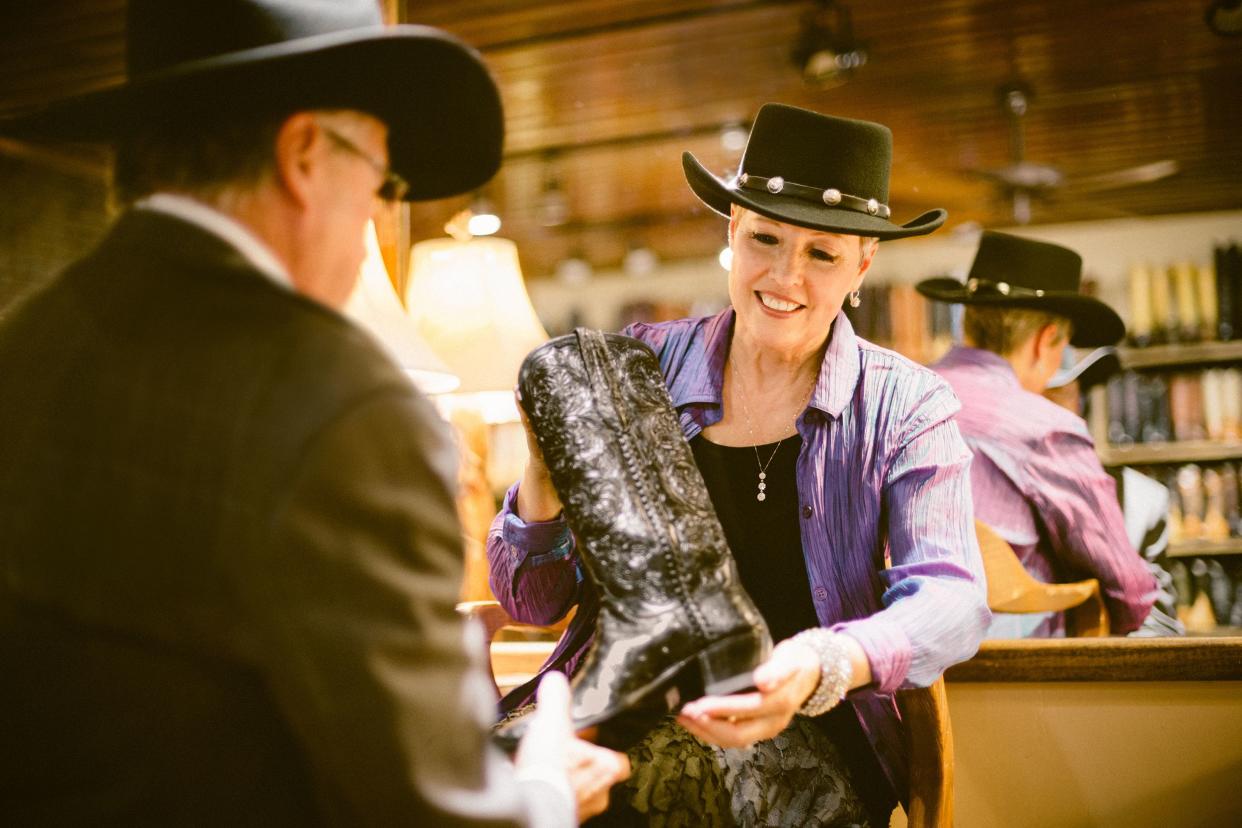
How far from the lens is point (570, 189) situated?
6.43 metres

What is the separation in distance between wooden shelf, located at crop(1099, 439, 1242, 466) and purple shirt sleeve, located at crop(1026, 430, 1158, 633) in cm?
360

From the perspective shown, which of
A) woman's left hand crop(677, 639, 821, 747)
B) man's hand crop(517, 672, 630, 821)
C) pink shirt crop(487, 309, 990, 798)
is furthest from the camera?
pink shirt crop(487, 309, 990, 798)

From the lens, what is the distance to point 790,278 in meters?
1.56

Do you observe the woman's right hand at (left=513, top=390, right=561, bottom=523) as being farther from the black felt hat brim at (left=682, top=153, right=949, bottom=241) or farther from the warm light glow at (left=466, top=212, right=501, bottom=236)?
the warm light glow at (left=466, top=212, right=501, bottom=236)

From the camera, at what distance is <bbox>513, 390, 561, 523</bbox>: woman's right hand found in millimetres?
1473

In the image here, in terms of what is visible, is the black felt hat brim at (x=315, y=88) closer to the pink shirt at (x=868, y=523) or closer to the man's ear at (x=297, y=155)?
the man's ear at (x=297, y=155)

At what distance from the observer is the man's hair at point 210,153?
86cm

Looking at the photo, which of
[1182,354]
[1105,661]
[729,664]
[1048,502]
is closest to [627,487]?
[729,664]

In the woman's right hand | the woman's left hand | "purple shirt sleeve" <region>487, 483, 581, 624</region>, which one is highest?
the woman's right hand

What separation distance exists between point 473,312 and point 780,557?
128cm

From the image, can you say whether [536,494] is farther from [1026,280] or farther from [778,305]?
[1026,280]

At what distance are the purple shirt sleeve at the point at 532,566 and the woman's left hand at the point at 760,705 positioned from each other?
16.6 inches

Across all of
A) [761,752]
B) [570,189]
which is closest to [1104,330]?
[761,752]

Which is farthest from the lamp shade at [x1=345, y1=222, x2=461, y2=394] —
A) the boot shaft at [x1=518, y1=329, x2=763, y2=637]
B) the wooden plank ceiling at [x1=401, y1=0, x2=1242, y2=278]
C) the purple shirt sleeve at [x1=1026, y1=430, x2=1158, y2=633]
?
the wooden plank ceiling at [x1=401, y1=0, x2=1242, y2=278]
